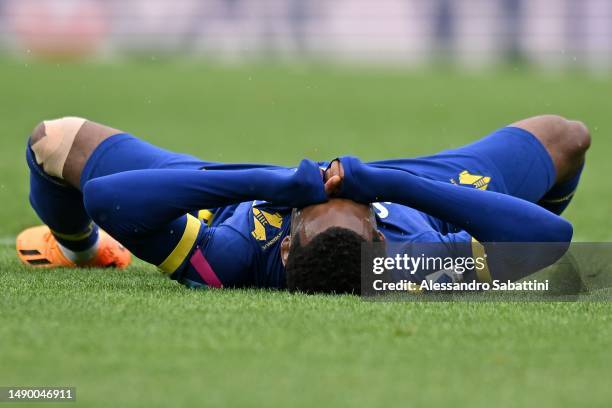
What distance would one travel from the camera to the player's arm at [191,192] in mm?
4066

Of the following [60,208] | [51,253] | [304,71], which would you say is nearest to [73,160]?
[60,208]

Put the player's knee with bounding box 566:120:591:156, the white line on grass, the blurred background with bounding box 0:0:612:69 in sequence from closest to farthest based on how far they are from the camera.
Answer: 1. the player's knee with bounding box 566:120:591:156
2. the white line on grass
3. the blurred background with bounding box 0:0:612:69

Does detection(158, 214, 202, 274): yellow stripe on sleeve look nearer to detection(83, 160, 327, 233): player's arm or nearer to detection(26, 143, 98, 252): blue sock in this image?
detection(83, 160, 327, 233): player's arm

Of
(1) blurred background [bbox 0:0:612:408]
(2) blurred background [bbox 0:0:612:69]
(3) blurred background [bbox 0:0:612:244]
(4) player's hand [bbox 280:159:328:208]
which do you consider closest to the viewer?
(1) blurred background [bbox 0:0:612:408]

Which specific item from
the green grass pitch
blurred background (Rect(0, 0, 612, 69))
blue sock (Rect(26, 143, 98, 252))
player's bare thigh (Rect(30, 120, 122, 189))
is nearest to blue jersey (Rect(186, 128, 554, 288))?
the green grass pitch

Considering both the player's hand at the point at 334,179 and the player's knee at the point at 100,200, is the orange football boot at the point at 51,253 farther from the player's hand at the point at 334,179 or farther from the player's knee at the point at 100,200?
the player's hand at the point at 334,179

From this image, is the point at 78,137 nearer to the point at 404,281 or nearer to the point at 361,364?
the point at 404,281

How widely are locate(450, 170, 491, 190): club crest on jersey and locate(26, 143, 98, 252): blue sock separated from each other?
1581mm

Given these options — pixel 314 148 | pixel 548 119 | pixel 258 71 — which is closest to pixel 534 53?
pixel 258 71

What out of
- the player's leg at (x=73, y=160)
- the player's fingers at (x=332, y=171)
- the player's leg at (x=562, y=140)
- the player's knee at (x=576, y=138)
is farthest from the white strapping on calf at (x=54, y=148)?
the player's knee at (x=576, y=138)

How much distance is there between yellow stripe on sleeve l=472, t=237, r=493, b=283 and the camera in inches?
168

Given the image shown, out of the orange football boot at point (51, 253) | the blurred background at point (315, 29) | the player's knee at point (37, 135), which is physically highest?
the player's knee at point (37, 135)

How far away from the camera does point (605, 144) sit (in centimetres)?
1351

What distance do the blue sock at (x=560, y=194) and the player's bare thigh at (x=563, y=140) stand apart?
0.11 meters
